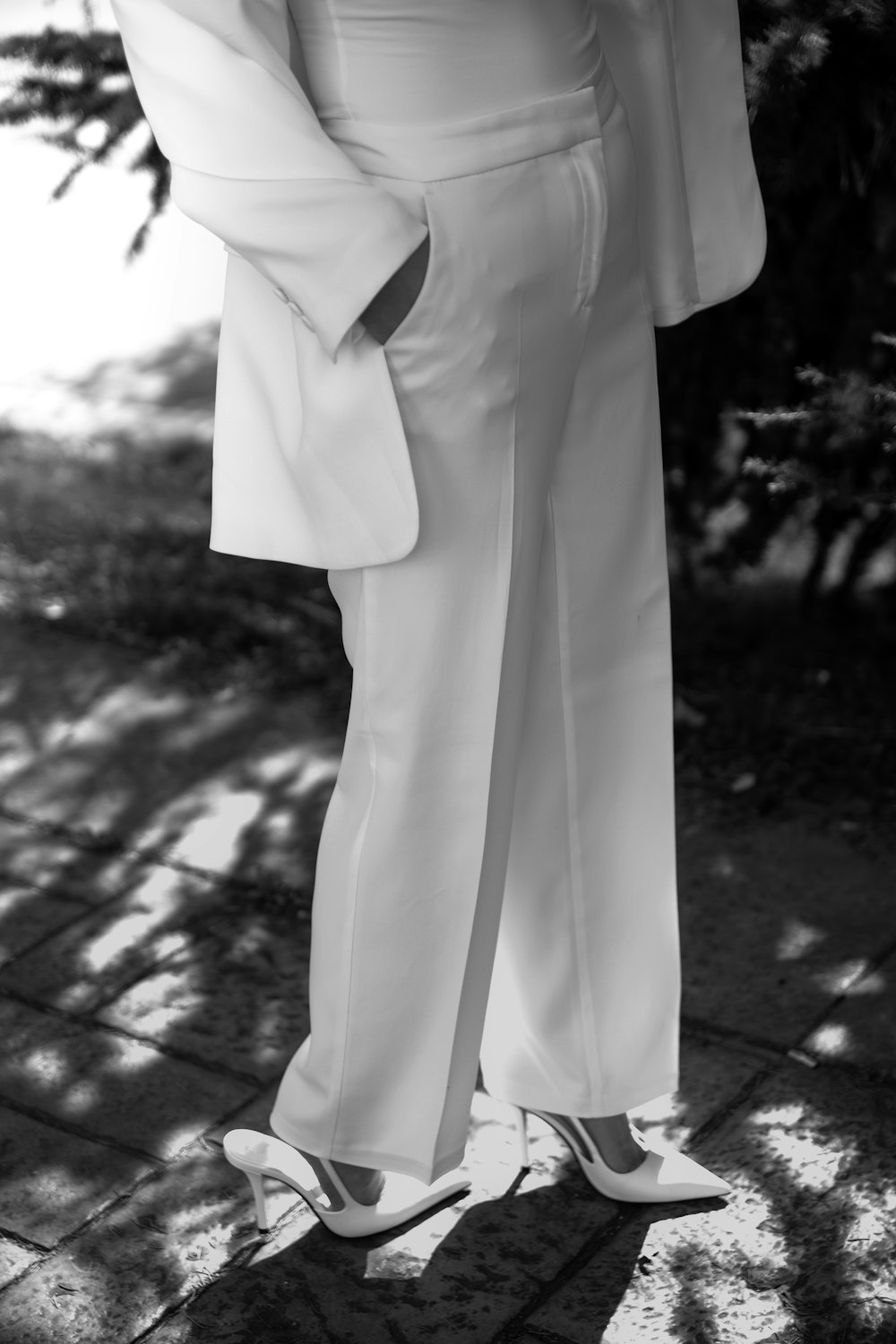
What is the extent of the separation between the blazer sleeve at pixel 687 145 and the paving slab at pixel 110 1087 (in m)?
1.45

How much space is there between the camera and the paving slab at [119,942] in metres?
2.90

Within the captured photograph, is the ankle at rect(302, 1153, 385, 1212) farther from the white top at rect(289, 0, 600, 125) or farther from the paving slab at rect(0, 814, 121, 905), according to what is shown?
the white top at rect(289, 0, 600, 125)

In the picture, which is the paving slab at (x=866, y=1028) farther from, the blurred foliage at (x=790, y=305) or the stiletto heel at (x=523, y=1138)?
the blurred foliage at (x=790, y=305)

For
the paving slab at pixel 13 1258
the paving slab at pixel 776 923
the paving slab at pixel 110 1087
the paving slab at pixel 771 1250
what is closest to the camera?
the paving slab at pixel 771 1250

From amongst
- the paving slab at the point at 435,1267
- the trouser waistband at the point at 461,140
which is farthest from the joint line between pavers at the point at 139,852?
the trouser waistband at the point at 461,140

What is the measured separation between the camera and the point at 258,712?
4000mm

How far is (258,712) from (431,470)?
7.08 feet

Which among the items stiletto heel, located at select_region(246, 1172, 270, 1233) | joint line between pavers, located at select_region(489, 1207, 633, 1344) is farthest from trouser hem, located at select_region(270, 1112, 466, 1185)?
joint line between pavers, located at select_region(489, 1207, 633, 1344)

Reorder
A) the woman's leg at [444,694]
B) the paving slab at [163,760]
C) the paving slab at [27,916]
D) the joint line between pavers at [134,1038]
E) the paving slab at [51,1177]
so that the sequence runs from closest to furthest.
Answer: the woman's leg at [444,694], the paving slab at [51,1177], the joint line between pavers at [134,1038], the paving slab at [27,916], the paving slab at [163,760]

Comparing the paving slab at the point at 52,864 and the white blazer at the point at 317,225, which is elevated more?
the white blazer at the point at 317,225

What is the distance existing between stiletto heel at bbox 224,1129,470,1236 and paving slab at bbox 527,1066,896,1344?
27 centimetres

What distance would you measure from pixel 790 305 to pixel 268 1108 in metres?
2.25

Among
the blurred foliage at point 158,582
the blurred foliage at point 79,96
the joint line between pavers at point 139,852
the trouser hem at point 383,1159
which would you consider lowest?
the blurred foliage at point 158,582

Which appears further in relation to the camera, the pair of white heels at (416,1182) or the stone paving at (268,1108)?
the pair of white heels at (416,1182)
